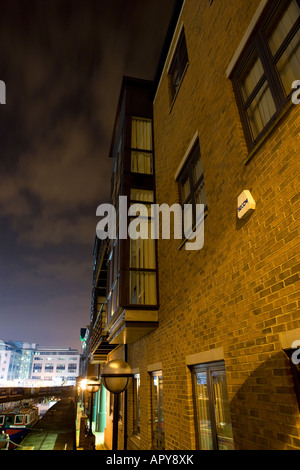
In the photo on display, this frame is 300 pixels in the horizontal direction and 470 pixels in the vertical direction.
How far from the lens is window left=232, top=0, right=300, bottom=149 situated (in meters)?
3.48

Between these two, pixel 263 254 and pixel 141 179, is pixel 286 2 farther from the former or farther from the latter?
pixel 141 179

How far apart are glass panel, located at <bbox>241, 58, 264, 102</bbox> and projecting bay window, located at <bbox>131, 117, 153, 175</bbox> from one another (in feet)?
18.3

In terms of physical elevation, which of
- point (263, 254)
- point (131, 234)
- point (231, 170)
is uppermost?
point (131, 234)

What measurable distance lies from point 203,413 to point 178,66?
8.03 meters

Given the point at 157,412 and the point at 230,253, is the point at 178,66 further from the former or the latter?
the point at 157,412

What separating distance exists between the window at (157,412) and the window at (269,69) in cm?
601

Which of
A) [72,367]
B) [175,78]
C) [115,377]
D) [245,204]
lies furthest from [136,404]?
[72,367]

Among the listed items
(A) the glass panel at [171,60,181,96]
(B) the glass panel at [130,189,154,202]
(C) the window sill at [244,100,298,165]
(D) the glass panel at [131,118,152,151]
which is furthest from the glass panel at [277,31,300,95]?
(D) the glass panel at [131,118,152,151]

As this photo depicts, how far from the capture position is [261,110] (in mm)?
3984

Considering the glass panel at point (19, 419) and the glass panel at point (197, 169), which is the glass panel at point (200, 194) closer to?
the glass panel at point (197, 169)

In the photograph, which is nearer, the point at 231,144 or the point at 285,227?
the point at 285,227

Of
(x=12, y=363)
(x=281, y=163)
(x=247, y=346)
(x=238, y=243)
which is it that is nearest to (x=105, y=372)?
(x=247, y=346)

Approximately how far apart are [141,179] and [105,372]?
6.25 m
